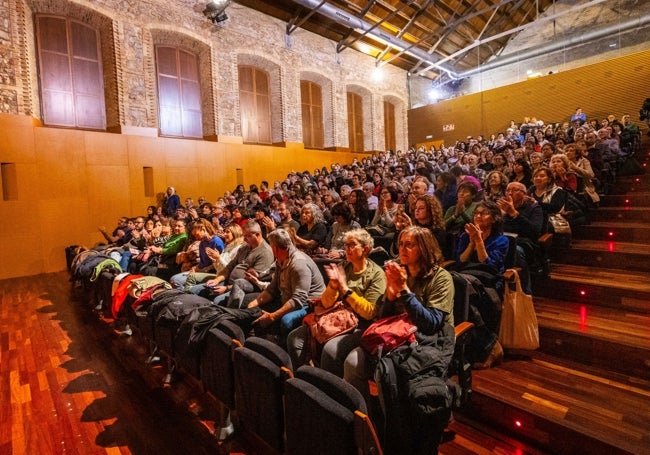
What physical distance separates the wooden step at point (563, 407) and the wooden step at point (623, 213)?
2474 mm

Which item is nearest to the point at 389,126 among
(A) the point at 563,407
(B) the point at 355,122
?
(B) the point at 355,122

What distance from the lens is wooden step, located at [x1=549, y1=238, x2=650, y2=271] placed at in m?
→ 3.01

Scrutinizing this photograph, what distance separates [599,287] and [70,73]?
970 cm

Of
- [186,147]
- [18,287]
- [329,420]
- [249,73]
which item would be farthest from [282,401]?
[249,73]

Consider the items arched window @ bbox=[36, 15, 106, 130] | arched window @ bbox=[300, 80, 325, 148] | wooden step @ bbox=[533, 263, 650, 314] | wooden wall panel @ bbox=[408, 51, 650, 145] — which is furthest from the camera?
arched window @ bbox=[300, 80, 325, 148]

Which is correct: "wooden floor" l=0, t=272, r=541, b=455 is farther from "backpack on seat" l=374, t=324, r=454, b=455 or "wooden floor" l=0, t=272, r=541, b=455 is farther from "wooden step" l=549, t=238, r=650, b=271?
"wooden step" l=549, t=238, r=650, b=271

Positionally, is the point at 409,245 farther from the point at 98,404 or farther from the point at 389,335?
the point at 98,404

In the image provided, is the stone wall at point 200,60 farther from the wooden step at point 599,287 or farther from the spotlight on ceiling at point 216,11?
the wooden step at point 599,287

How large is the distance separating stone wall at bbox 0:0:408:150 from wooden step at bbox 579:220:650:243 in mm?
8531

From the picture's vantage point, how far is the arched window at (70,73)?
746 centimetres

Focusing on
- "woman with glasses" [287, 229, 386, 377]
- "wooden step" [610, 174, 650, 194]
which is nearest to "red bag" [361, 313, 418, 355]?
"woman with glasses" [287, 229, 386, 377]

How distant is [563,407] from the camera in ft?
6.04

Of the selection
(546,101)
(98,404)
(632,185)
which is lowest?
(98,404)

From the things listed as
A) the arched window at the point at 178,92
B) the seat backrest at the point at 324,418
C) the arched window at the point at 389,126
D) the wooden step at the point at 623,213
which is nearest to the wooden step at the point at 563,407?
the seat backrest at the point at 324,418
